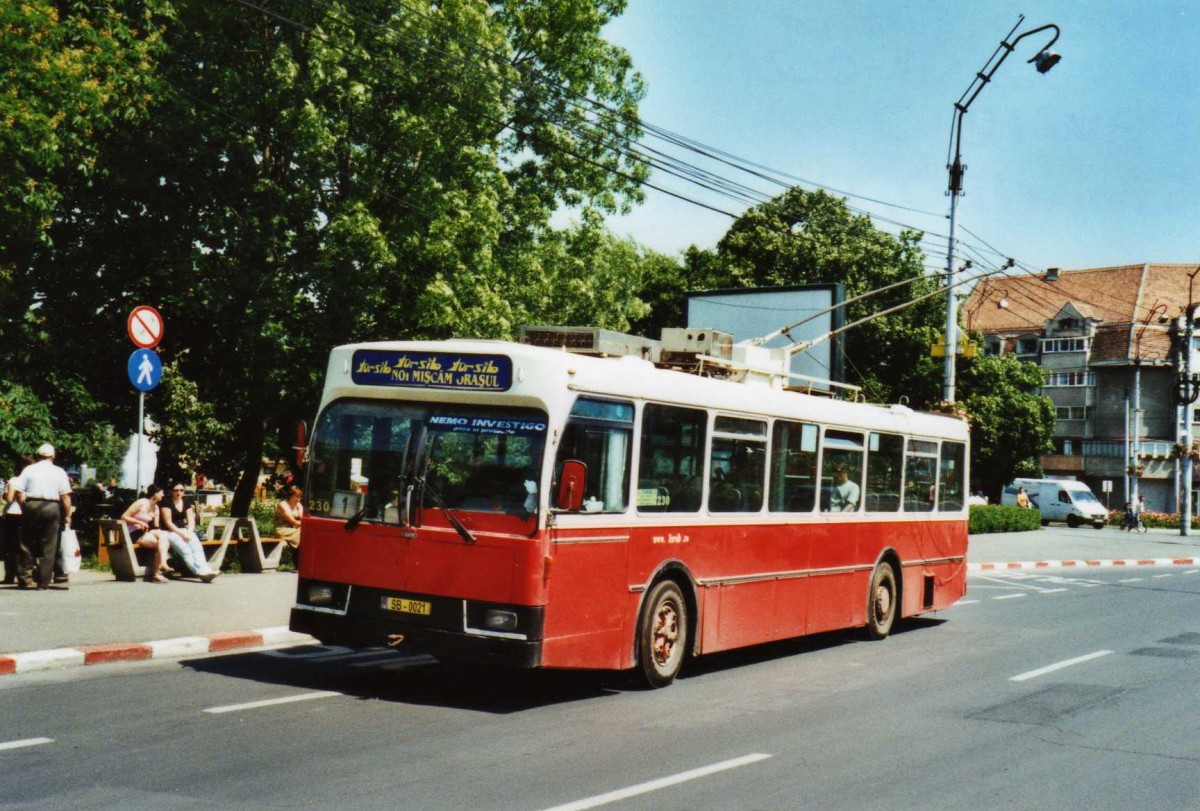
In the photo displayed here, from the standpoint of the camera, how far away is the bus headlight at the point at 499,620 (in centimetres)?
877

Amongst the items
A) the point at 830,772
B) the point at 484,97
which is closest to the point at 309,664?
the point at 830,772

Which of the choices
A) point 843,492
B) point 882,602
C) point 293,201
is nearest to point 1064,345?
point 293,201

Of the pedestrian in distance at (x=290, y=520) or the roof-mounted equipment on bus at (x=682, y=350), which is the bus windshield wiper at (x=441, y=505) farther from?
the pedestrian in distance at (x=290, y=520)

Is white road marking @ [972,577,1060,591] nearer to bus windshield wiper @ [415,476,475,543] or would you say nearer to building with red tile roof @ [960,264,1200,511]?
bus windshield wiper @ [415,476,475,543]

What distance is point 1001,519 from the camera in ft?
144

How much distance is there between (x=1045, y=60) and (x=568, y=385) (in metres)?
20.5

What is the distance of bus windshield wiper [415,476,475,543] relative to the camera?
29.4ft

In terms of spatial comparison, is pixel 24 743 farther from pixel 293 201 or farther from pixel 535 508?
pixel 293 201

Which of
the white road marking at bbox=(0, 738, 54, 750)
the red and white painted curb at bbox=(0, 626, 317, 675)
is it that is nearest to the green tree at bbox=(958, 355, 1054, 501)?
the red and white painted curb at bbox=(0, 626, 317, 675)

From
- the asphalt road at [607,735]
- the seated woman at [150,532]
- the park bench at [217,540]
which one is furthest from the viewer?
the park bench at [217,540]

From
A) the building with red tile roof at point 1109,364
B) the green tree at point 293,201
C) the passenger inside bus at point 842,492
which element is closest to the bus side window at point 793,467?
the passenger inside bus at point 842,492

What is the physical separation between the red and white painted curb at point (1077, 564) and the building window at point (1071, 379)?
49.9 metres

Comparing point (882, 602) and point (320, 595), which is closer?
point (320, 595)

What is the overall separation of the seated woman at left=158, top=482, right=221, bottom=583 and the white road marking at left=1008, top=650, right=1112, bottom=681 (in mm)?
10229
